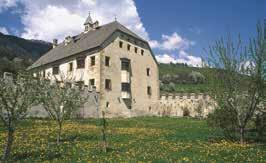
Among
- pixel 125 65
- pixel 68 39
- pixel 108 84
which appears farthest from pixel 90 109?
pixel 68 39

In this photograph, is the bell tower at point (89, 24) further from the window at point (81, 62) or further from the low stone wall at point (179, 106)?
the low stone wall at point (179, 106)

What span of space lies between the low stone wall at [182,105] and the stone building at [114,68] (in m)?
1.65

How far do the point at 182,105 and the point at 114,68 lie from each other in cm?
1446

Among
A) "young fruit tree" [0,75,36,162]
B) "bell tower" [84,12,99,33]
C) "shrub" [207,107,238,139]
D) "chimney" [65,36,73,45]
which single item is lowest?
"shrub" [207,107,238,139]

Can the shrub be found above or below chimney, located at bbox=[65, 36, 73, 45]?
below

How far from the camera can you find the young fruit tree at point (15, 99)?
41.5ft

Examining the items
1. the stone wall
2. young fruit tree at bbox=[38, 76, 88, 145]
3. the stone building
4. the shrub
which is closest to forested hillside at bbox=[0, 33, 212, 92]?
the stone building

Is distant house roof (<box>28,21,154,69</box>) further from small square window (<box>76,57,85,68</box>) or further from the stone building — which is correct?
small square window (<box>76,57,85,68</box>)

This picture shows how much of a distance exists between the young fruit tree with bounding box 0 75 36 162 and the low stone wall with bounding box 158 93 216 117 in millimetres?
43044

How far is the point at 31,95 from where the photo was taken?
13070 millimetres

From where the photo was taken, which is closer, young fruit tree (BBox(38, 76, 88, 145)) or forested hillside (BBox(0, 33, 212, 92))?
young fruit tree (BBox(38, 76, 88, 145))

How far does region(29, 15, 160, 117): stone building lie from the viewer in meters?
47.8

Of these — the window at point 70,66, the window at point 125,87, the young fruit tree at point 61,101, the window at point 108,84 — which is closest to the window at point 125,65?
the window at point 125,87

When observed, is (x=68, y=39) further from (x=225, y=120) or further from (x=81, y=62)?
(x=225, y=120)
